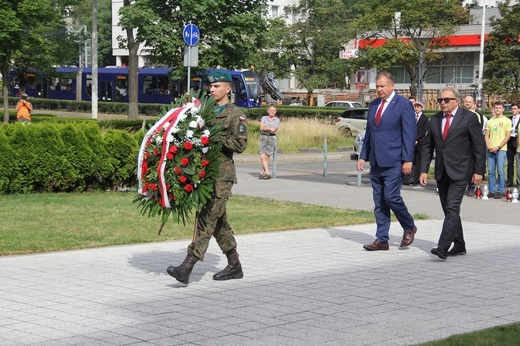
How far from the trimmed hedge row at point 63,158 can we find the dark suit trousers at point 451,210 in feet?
26.8

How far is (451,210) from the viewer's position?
406 inches

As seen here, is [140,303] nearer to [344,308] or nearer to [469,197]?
[344,308]

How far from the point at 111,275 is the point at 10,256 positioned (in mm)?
1741

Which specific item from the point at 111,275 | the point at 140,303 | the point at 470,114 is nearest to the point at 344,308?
the point at 140,303

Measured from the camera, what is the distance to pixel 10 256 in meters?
10.2

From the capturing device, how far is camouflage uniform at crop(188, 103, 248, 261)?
8.48m

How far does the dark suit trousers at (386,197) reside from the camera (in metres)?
10.6

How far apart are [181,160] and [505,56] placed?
50026mm

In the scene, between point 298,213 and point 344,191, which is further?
point 344,191

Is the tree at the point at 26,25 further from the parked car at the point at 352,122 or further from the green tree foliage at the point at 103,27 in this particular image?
the green tree foliage at the point at 103,27

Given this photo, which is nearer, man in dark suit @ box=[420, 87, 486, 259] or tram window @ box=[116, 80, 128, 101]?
man in dark suit @ box=[420, 87, 486, 259]

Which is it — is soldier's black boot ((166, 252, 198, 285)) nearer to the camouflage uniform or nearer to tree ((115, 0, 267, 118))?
the camouflage uniform

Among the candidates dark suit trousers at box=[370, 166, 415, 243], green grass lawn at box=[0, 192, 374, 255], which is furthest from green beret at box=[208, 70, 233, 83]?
green grass lawn at box=[0, 192, 374, 255]

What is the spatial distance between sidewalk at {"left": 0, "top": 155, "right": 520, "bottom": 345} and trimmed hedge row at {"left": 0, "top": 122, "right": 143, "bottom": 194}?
5.62 m
